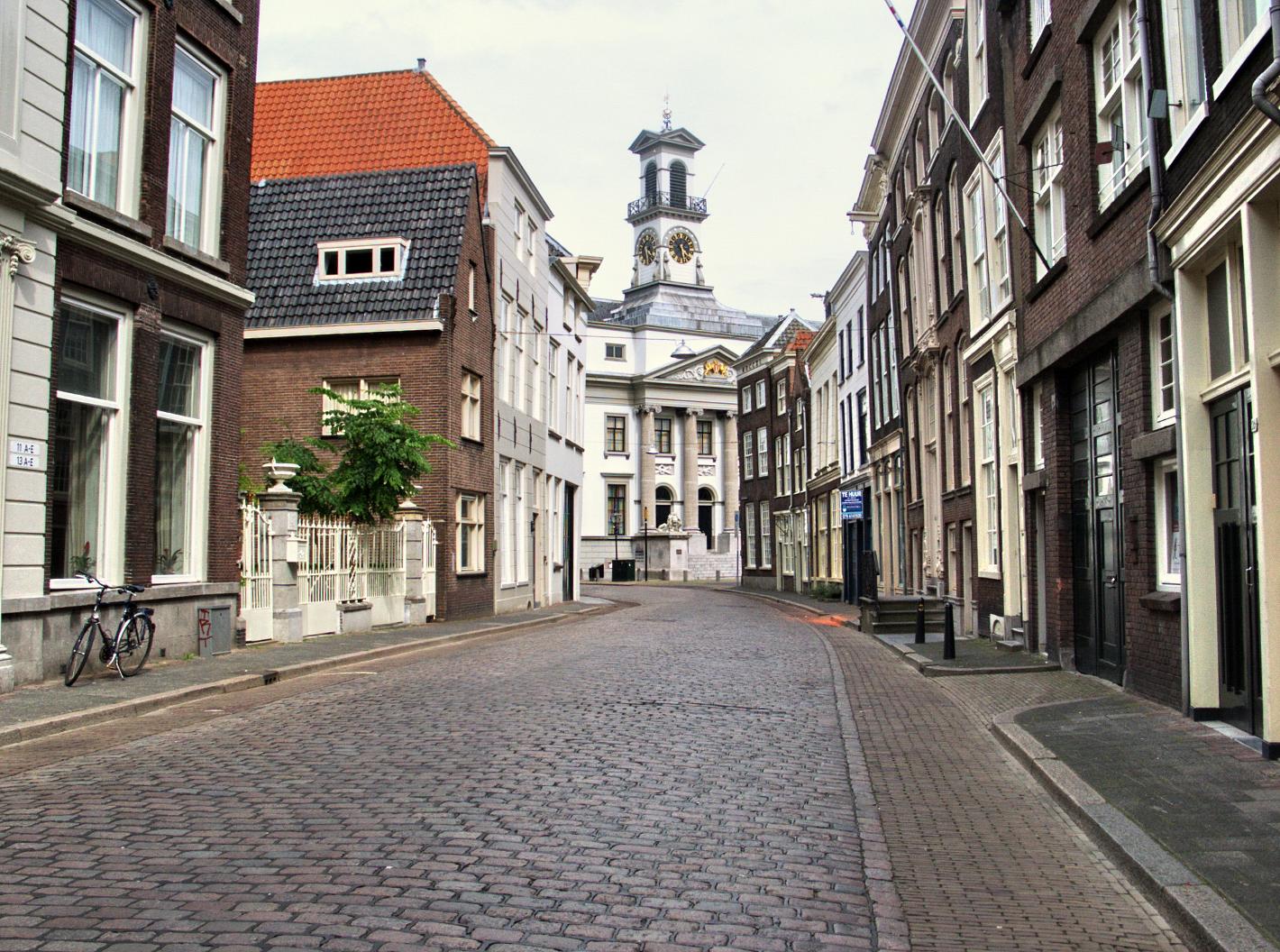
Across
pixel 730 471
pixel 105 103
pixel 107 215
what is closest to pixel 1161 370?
pixel 107 215

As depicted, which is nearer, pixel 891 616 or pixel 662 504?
pixel 891 616

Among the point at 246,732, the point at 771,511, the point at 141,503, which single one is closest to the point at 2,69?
the point at 141,503

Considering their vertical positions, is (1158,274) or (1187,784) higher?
(1158,274)

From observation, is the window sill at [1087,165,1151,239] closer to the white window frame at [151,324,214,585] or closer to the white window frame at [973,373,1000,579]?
the white window frame at [973,373,1000,579]

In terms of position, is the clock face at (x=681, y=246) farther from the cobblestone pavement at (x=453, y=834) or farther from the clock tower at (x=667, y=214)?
the cobblestone pavement at (x=453, y=834)

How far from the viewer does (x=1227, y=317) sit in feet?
31.8

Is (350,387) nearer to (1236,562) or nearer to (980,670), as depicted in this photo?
(980,670)

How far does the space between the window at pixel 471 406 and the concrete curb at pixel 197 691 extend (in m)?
7.02

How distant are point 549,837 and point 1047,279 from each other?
11323 millimetres

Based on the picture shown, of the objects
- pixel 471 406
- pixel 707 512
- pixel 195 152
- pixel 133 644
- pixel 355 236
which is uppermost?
pixel 355 236

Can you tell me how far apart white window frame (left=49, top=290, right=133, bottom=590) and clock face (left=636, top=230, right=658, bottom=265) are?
87.8 m

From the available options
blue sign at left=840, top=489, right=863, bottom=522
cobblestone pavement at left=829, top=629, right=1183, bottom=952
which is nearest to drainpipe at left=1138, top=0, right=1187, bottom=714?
cobblestone pavement at left=829, top=629, right=1183, bottom=952

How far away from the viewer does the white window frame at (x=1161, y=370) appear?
11.3 m

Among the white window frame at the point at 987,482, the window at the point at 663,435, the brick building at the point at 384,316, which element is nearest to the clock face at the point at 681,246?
the window at the point at 663,435
